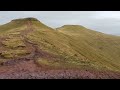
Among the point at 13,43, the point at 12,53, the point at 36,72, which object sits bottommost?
the point at 13,43

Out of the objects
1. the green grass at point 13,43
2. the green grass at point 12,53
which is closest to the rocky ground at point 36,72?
the green grass at point 12,53

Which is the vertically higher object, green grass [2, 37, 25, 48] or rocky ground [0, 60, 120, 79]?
rocky ground [0, 60, 120, 79]

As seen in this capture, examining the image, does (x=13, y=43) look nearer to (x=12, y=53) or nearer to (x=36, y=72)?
(x=12, y=53)

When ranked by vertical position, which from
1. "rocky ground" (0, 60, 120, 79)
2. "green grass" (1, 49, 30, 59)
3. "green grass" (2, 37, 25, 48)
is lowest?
"green grass" (2, 37, 25, 48)

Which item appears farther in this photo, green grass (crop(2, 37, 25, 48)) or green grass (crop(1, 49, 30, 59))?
green grass (crop(2, 37, 25, 48))

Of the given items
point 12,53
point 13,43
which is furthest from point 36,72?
point 13,43

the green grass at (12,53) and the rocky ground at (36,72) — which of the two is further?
the green grass at (12,53)

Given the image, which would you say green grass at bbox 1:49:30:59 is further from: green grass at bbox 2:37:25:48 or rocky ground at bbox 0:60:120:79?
rocky ground at bbox 0:60:120:79

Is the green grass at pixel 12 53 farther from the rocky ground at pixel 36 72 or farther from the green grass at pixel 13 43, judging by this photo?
the rocky ground at pixel 36 72

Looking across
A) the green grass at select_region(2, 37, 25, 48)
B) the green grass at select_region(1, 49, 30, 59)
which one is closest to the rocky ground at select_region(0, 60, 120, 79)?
the green grass at select_region(1, 49, 30, 59)

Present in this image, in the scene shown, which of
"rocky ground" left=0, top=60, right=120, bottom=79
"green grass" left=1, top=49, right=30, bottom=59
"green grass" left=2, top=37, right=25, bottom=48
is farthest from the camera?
"green grass" left=2, top=37, right=25, bottom=48
